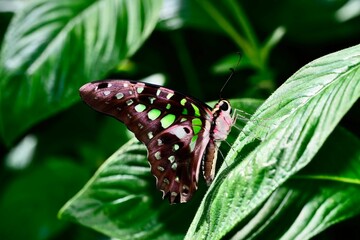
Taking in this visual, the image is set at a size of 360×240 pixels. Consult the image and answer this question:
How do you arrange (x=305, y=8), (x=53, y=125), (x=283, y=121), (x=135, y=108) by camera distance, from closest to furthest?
(x=283, y=121) < (x=135, y=108) < (x=305, y=8) < (x=53, y=125)

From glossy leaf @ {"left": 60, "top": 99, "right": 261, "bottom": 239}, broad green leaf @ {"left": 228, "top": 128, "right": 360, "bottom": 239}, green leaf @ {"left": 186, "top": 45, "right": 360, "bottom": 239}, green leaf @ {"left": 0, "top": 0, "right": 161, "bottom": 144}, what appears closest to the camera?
green leaf @ {"left": 186, "top": 45, "right": 360, "bottom": 239}

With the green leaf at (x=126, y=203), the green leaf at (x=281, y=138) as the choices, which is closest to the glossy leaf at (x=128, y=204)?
the green leaf at (x=126, y=203)

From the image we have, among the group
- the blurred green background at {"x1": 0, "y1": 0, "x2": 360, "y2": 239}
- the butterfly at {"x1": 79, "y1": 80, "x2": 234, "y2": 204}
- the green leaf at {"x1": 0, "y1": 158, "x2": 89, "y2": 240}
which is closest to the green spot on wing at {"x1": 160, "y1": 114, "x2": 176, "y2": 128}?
the butterfly at {"x1": 79, "y1": 80, "x2": 234, "y2": 204}

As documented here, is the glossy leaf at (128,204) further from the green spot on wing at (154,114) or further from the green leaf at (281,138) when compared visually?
the green leaf at (281,138)

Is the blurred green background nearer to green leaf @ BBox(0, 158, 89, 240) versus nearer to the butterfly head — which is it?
green leaf @ BBox(0, 158, 89, 240)

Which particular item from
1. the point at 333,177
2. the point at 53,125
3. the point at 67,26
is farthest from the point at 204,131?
the point at 53,125

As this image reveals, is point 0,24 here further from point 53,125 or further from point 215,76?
point 215,76
